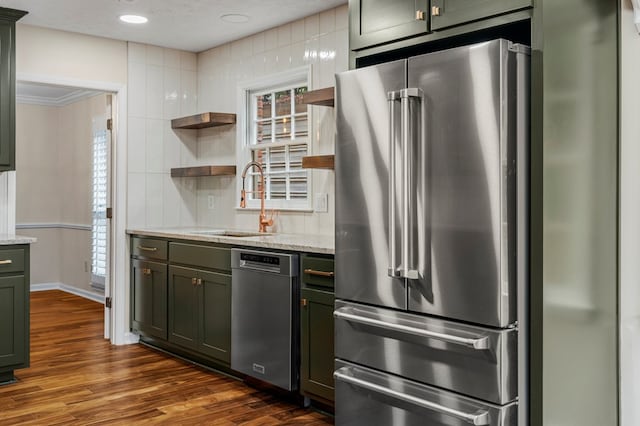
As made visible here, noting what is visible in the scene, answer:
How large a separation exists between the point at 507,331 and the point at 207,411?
6.21 feet

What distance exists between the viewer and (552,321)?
223 centimetres

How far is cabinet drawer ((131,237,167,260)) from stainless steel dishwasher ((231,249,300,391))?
95cm

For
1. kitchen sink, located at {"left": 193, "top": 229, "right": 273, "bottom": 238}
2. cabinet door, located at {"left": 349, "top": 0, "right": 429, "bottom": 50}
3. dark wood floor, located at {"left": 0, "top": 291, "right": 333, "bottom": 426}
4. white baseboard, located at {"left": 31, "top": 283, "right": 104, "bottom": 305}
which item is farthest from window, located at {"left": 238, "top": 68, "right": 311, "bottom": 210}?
white baseboard, located at {"left": 31, "top": 283, "right": 104, "bottom": 305}

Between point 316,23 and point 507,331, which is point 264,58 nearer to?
point 316,23

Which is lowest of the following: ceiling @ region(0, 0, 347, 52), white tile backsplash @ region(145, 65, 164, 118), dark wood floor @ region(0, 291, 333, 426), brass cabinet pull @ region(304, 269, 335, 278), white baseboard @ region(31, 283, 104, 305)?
dark wood floor @ region(0, 291, 333, 426)

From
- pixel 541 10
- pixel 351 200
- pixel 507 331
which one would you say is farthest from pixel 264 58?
pixel 507 331

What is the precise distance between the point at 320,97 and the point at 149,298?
2086 mm

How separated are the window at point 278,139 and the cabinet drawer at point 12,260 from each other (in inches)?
64.1

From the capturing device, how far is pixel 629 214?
99.7 inches

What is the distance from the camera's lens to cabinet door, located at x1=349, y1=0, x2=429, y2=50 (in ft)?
8.40

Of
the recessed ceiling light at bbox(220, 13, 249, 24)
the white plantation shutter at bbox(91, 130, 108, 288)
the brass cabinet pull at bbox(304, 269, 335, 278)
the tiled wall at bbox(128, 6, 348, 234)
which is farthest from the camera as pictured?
the white plantation shutter at bbox(91, 130, 108, 288)

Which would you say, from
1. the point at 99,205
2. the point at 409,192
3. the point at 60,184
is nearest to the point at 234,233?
the point at 409,192

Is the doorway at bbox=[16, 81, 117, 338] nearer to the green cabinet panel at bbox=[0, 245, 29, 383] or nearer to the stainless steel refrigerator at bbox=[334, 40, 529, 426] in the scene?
the green cabinet panel at bbox=[0, 245, 29, 383]

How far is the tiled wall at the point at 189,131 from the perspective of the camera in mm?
4734
